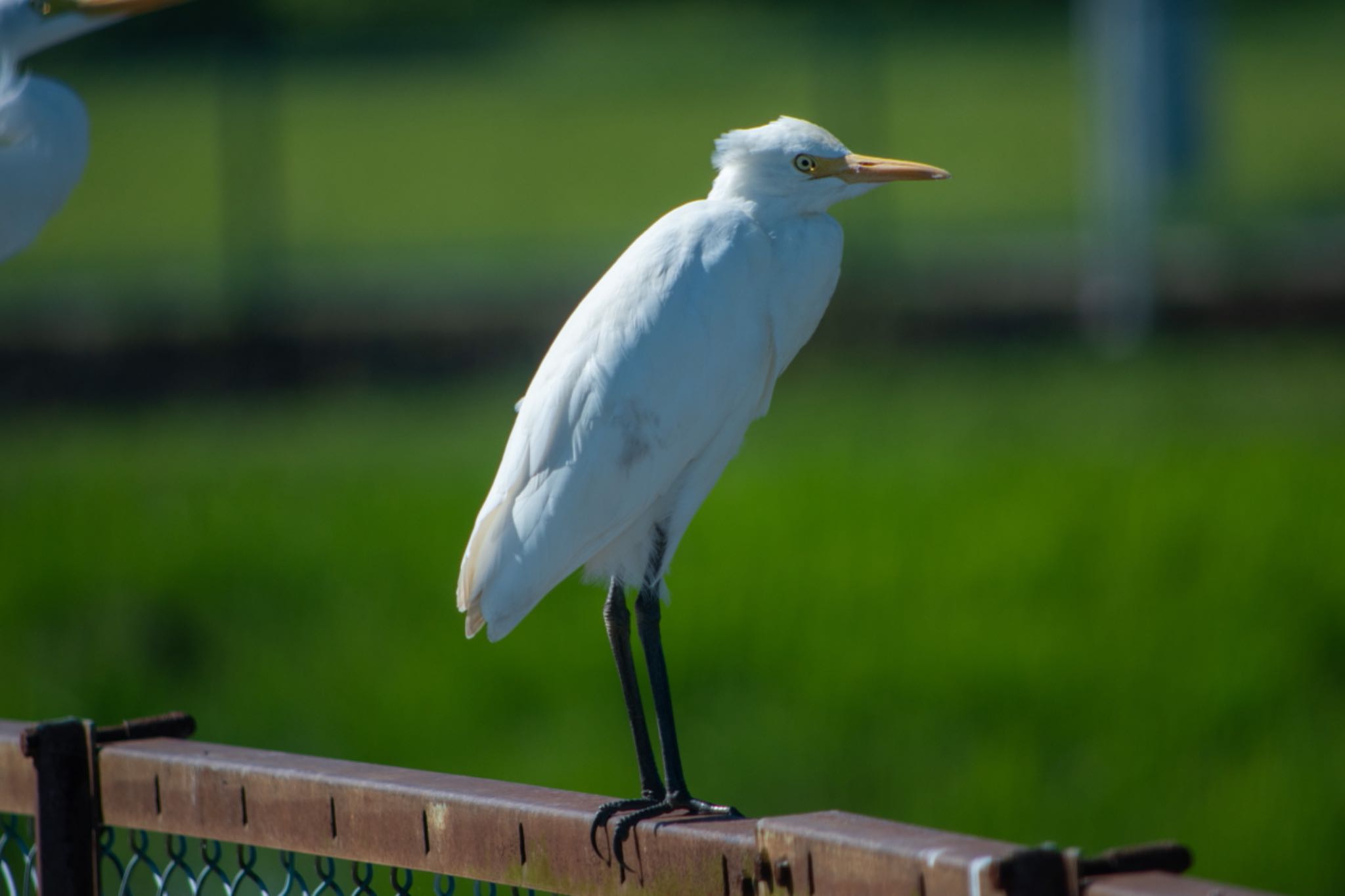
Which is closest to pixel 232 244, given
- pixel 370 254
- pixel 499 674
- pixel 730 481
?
pixel 370 254

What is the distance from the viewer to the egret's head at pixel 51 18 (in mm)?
2459

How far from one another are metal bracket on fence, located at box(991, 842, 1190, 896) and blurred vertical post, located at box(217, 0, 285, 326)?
8.43m

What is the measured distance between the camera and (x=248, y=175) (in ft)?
40.9

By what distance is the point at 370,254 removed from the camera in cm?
1391

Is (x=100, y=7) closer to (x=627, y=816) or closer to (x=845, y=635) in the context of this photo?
(x=627, y=816)

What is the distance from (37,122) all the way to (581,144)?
17726 millimetres

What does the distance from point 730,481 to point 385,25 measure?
1053 cm

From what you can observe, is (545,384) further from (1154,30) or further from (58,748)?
(1154,30)

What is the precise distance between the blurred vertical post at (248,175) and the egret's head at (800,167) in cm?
735

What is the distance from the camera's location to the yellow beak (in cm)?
215

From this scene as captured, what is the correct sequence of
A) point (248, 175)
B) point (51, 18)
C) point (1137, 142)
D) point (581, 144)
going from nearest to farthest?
point (51, 18)
point (1137, 142)
point (248, 175)
point (581, 144)

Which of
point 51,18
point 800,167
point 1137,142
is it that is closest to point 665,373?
point 800,167

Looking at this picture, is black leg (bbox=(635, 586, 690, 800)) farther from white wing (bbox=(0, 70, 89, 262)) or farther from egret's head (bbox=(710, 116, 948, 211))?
white wing (bbox=(0, 70, 89, 262))

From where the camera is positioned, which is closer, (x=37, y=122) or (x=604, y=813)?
(x=604, y=813)
